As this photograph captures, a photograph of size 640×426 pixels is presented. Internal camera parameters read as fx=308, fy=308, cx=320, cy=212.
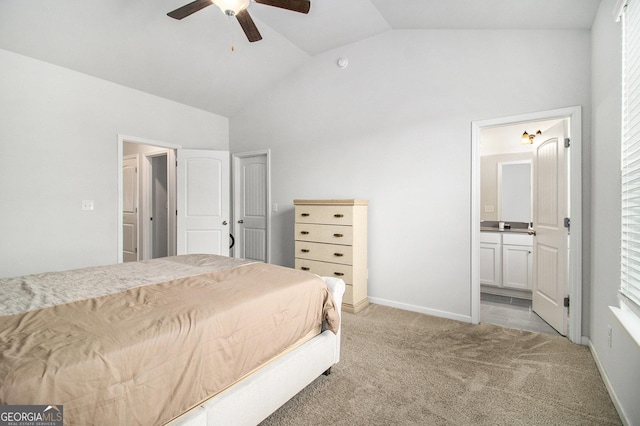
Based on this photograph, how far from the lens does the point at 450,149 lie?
317 centimetres

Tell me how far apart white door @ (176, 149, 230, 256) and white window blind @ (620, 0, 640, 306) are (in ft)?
14.1

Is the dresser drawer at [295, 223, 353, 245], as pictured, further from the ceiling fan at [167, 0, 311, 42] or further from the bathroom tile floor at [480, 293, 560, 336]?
the ceiling fan at [167, 0, 311, 42]

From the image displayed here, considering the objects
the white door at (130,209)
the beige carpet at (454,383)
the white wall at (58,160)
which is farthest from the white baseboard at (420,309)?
the white door at (130,209)

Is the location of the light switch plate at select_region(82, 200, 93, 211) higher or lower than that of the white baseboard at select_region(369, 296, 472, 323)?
higher

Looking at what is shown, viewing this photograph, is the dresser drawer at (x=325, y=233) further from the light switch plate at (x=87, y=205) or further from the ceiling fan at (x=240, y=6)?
the light switch plate at (x=87, y=205)

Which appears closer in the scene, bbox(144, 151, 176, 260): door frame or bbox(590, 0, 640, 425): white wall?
bbox(590, 0, 640, 425): white wall

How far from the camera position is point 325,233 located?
3.54m

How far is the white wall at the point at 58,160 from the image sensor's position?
117 inches

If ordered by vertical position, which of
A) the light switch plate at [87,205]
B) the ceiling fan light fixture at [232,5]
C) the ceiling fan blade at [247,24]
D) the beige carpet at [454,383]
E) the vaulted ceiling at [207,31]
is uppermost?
the vaulted ceiling at [207,31]

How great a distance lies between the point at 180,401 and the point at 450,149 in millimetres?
3064

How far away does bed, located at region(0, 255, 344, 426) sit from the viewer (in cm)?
93

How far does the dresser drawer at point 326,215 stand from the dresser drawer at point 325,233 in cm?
5

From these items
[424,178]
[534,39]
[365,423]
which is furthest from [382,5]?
[365,423]

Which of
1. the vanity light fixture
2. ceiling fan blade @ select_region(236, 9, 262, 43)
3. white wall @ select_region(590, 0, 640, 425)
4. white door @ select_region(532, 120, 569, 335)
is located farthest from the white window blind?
the vanity light fixture
